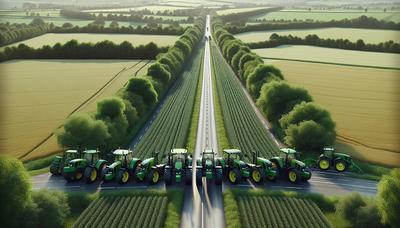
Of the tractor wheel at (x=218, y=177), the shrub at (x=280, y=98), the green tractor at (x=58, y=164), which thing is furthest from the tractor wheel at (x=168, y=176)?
the shrub at (x=280, y=98)

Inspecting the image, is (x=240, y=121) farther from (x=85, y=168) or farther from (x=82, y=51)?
(x=82, y=51)

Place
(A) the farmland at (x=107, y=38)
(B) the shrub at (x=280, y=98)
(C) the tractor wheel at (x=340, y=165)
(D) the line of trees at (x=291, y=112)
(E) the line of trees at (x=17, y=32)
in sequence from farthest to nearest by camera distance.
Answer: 1. (A) the farmland at (x=107, y=38)
2. (E) the line of trees at (x=17, y=32)
3. (B) the shrub at (x=280, y=98)
4. (D) the line of trees at (x=291, y=112)
5. (C) the tractor wheel at (x=340, y=165)

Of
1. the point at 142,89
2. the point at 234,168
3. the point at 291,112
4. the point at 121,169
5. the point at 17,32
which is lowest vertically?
the point at 234,168

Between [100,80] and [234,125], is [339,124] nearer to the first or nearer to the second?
[234,125]

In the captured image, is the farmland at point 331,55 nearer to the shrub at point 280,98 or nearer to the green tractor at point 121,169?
the shrub at point 280,98

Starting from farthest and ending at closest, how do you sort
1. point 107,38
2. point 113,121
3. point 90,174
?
point 107,38
point 113,121
point 90,174

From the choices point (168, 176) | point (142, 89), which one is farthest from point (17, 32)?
point (168, 176)
